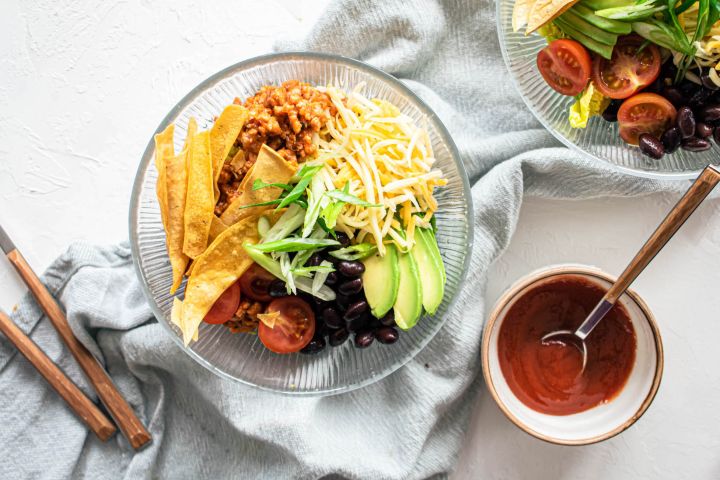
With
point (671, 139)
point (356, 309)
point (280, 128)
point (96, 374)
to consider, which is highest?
point (280, 128)

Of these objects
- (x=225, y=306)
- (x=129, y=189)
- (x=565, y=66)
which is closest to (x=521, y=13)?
(x=565, y=66)

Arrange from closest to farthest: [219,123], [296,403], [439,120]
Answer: [219,123], [439,120], [296,403]

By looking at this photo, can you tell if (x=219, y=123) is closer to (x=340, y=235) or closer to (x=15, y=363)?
(x=340, y=235)

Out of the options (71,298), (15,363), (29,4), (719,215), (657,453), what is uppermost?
(29,4)

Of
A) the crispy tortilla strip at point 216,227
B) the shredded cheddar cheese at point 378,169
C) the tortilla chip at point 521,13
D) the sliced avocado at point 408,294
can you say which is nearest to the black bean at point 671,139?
the tortilla chip at point 521,13

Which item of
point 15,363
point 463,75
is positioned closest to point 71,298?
point 15,363

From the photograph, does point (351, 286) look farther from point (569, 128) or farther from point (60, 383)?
point (60, 383)

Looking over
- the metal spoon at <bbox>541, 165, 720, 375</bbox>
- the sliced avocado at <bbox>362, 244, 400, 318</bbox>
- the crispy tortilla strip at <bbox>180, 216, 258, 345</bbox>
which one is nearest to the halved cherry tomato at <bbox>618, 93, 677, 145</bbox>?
the metal spoon at <bbox>541, 165, 720, 375</bbox>
